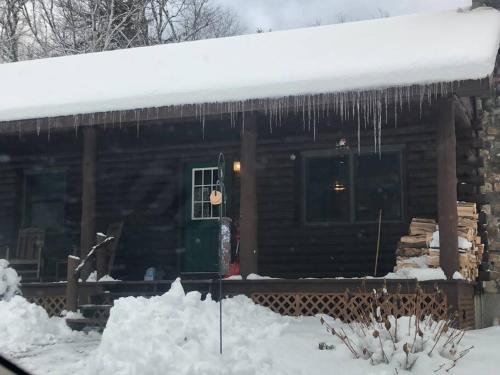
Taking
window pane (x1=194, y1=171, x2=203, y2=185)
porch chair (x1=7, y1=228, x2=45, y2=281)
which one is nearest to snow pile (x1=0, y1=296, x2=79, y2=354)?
porch chair (x1=7, y1=228, x2=45, y2=281)

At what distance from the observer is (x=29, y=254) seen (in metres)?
13.5

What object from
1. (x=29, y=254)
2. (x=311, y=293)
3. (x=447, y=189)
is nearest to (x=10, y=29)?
(x=29, y=254)

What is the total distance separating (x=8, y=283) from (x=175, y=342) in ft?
17.1

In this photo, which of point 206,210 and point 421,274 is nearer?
point 421,274

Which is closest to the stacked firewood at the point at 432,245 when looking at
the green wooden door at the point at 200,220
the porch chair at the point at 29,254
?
the green wooden door at the point at 200,220

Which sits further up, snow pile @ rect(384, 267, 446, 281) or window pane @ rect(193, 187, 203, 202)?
window pane @ rect(193, 187, 203, 202)

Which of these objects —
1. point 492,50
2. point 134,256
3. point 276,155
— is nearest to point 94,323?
point 134,256

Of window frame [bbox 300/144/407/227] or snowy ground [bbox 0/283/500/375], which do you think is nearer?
snowy ground [bbox 0/283/500/375]

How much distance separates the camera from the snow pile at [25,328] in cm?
872

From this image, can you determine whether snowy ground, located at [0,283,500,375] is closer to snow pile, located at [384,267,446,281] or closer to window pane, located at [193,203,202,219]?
snow pile, located at [384,267,446,281]

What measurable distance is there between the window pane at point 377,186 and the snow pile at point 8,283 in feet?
20.4

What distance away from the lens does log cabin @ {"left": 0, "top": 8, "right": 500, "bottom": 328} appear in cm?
948

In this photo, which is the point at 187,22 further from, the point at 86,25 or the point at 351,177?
the point at 351,177

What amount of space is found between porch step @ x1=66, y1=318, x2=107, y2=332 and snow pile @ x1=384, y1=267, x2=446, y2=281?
14.0 feet
